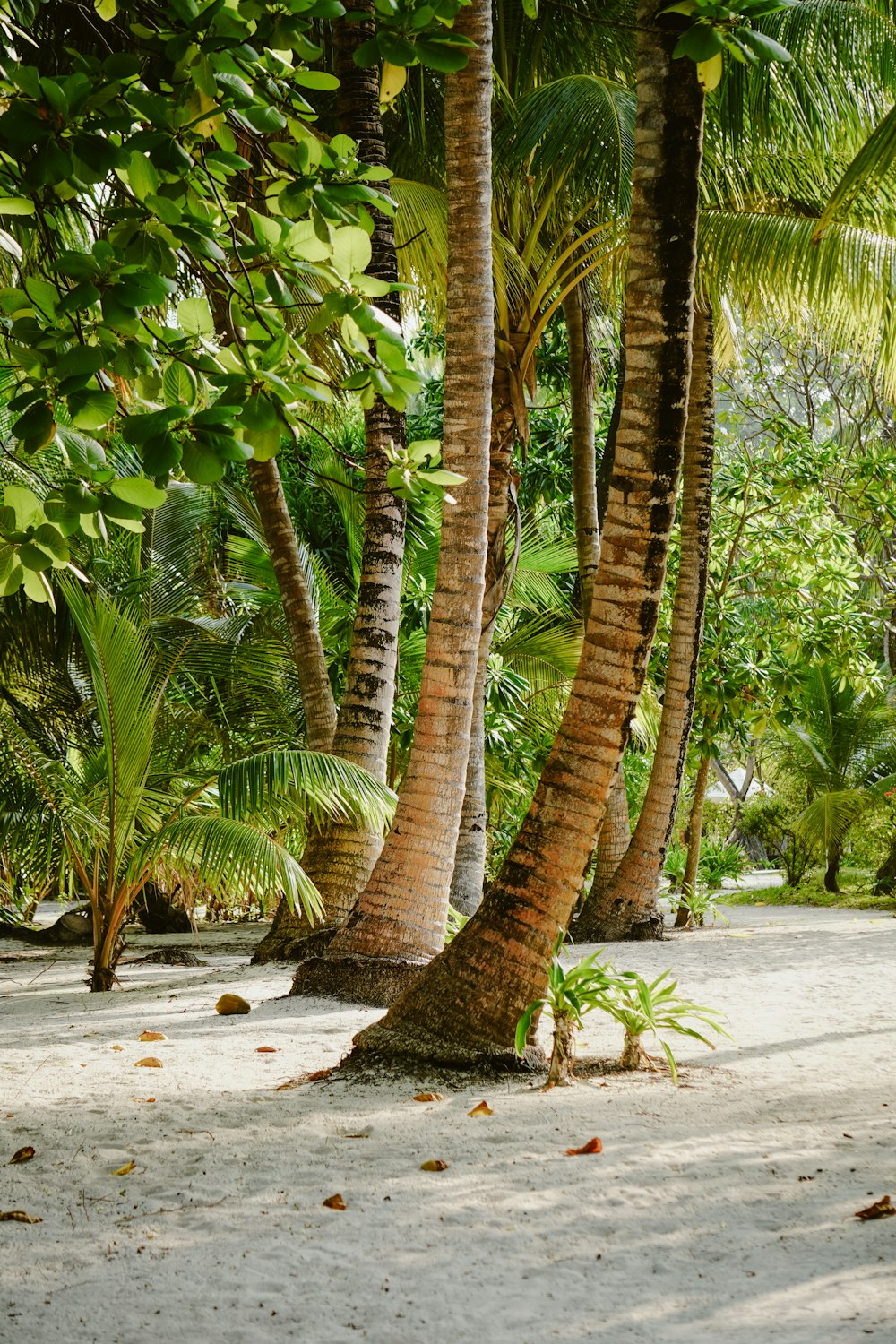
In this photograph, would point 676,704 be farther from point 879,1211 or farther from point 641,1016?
point 879,1211

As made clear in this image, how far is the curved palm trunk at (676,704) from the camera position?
8.85 meters

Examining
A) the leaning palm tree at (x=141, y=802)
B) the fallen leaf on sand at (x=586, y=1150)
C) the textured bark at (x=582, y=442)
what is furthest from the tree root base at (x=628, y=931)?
the fallen leaf on sand at (x=586, y=1150)

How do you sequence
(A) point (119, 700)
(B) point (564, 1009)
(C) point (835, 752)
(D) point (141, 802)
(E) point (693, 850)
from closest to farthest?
(B) point (564, 1009), (A) point (119, 700), (D) point (141, 802), (E) point (693, 850), (C) point (835, 752)

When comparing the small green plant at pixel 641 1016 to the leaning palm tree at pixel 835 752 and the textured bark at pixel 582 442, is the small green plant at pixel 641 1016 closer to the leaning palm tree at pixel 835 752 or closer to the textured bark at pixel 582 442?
the textured bark at pixel 582 442

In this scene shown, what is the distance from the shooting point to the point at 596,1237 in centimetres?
261

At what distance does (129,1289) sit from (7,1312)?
240mm

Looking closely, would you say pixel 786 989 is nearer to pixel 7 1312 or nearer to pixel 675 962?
pixel 675 962

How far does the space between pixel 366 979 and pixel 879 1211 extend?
9.41ft

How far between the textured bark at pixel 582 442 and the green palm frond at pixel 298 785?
409 cm

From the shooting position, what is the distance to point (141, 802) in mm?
6441

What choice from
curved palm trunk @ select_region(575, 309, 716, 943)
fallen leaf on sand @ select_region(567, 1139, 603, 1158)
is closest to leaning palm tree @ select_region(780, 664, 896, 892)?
curved palm trunk @ select_region(575, 309, 716, 943)

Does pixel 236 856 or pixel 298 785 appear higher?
pixel 298 785

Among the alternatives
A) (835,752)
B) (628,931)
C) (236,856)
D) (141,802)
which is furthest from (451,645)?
(835,752)

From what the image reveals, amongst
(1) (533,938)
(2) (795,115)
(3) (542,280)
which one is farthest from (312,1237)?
(2) (795,115)
